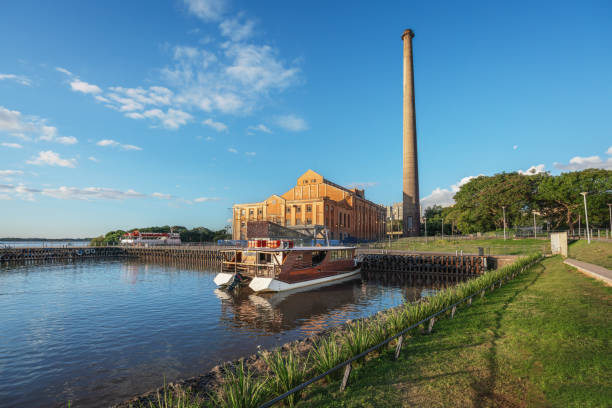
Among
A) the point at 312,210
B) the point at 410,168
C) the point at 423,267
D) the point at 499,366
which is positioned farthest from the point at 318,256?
the point at 410,168

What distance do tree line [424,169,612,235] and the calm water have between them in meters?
45.4

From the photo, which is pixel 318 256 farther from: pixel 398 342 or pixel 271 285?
pixel 398 342

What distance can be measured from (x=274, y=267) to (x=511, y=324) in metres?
19.9

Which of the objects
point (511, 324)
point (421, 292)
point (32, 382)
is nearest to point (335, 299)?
point (421, 292)

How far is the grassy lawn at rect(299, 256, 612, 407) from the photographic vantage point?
19.9 ft

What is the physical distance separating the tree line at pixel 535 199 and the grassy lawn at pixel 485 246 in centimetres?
876

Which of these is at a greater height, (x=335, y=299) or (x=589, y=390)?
(x=589, y=390)

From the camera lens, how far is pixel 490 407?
229 inches

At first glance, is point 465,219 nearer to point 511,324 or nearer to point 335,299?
point 335,299

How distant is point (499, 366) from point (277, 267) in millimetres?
21708

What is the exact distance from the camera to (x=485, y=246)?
50.7 meters

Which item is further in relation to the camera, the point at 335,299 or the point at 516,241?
the point at 516,241

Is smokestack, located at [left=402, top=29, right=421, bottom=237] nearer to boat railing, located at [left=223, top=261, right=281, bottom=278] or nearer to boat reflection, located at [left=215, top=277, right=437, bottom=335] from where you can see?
boat reflection, located at [left=215, top=277, right=437, bottom=335]

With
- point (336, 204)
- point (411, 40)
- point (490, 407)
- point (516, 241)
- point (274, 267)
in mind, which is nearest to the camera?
point (490, 407)
